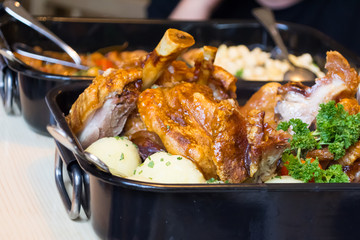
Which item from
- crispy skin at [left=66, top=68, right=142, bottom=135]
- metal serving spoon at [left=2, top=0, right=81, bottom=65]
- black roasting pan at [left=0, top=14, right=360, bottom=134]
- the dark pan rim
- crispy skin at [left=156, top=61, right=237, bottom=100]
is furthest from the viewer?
black roasting pan at [left=0, top=14, right=360, bottom=134]

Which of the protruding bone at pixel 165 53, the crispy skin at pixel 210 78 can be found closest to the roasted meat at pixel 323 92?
the crispy skin at pixel 210 78

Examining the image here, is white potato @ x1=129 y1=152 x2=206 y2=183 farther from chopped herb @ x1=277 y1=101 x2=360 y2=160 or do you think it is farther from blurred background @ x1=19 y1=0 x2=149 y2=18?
blurred background @ x1=19 y1=0 x2=149 y2=18

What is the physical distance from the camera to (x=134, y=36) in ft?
8.62

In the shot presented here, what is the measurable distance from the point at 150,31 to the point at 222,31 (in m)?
0.41

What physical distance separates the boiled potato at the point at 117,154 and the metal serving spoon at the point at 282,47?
4.15 feet

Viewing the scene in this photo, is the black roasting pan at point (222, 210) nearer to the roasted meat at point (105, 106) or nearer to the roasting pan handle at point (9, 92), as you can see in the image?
the roasted meat at point (105, 106)

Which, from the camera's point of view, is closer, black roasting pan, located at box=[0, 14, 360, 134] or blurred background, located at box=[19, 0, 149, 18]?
black roasting pan, located at box=[0, 14, 360, 134]

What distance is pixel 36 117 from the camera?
5.57 ft

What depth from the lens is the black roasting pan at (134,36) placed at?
191cm

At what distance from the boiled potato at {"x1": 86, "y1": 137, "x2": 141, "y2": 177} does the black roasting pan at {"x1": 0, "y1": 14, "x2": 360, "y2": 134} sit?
644 mm

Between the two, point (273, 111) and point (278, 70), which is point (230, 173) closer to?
point (273, 111)

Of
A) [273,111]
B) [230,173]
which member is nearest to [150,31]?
[273,111]

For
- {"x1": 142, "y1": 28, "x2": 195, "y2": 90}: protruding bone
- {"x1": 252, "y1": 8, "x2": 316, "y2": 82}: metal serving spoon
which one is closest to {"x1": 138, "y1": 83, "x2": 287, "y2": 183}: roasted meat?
{"x1": 142, "y1": 28, "x2": 195, "y2": 90}: protruding bone

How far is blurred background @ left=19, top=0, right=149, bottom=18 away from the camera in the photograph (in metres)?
4.98
